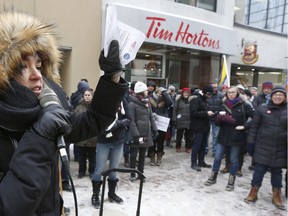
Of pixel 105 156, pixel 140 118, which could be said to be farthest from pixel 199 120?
pixel 105 156

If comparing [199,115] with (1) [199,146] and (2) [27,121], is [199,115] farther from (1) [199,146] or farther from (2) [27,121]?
(2) [27,121]

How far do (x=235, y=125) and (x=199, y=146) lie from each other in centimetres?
123

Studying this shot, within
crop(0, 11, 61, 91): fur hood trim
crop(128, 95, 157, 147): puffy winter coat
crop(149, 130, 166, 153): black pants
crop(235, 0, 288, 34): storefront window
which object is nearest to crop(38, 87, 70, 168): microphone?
crop(0, 11, 61, 91): fur hood trim

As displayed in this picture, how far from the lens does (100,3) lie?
838 cm

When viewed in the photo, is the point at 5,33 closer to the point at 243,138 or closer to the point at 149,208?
the point at 149,208

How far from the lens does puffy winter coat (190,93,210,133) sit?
19.0ft

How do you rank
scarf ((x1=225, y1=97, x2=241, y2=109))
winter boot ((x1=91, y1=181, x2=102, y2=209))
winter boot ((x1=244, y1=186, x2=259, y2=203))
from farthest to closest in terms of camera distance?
1. scarf ((x1=225, y1=97, x2=241, y2=109))
2. winter boot ((x1=244, y1=186, x2=259, y2=203))
3. winter boot ((x1=91, y1=181, x2=102, y2=209))

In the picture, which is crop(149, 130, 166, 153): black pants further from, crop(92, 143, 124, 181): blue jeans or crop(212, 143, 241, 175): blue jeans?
crop(92, 143, 124, 181): blue jeans

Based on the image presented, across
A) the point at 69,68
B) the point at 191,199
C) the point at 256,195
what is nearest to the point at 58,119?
the point at 191,199

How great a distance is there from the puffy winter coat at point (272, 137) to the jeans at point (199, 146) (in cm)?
157

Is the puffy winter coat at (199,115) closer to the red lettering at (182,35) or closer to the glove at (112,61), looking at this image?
the red lettering at (182,35)

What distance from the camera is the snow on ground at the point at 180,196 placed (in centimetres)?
403

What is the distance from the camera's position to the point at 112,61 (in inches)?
52.6

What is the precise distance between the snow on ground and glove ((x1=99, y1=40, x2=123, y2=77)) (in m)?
2.46
